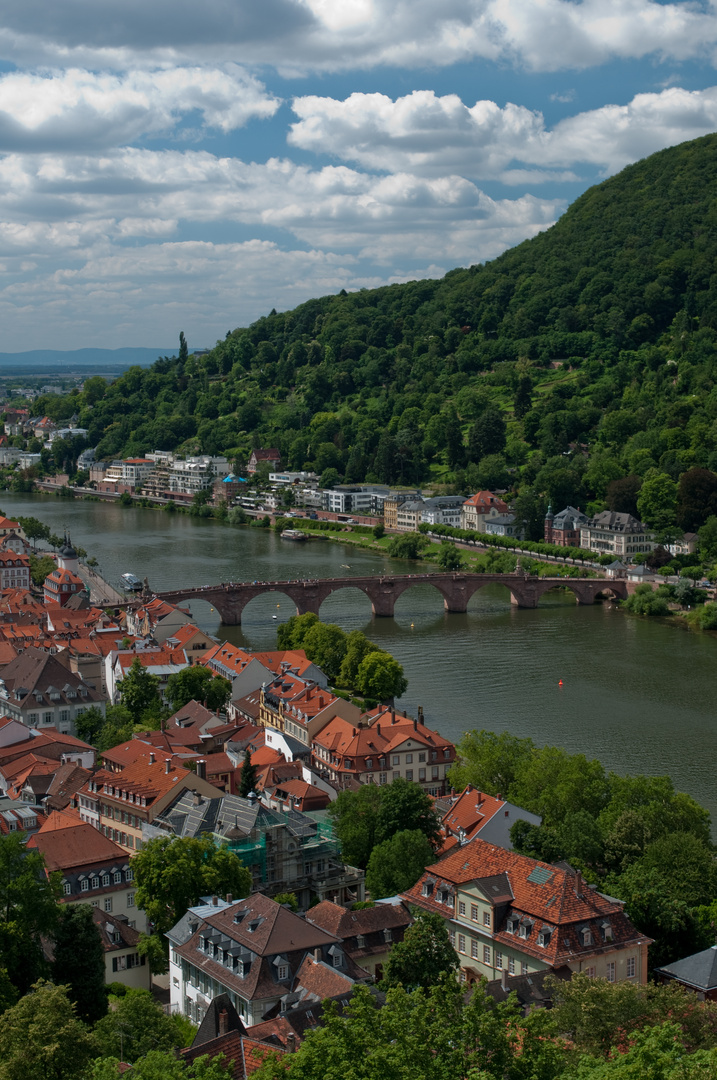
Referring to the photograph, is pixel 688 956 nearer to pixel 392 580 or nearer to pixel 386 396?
pixel 392 580

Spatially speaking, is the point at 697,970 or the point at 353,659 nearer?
the point at 697,970

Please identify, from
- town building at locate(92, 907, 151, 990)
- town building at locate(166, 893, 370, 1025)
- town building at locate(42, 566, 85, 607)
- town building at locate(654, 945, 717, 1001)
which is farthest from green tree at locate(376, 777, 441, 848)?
town building at locate(42, 566, 85, 607)

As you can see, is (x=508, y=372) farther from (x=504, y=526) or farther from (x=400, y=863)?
(x=400, y=863)

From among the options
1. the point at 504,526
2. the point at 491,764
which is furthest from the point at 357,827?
the point at 504,526

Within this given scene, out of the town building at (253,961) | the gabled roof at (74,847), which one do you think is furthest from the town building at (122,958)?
the gabled roof at (74,847)

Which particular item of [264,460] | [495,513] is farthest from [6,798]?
[264,460]

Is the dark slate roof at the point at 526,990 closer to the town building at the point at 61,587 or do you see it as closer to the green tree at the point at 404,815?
the green tree at the point at 404,815

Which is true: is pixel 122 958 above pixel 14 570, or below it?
below
